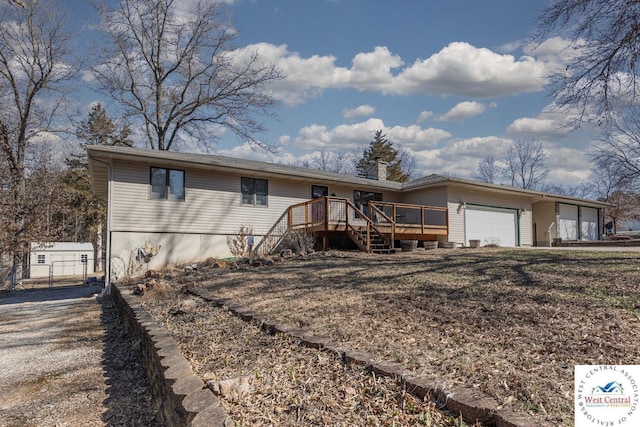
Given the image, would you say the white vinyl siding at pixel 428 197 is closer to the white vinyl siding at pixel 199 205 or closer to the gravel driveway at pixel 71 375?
the white vinyl siding at pixel 199 205

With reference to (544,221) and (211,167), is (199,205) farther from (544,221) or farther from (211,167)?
(544,221)

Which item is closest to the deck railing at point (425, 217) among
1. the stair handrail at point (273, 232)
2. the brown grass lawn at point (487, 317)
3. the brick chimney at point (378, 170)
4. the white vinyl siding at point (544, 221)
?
the stair handrail at point (273, 232)

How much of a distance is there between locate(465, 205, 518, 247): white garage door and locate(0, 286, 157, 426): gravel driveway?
1366cm

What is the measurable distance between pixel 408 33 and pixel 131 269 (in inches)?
402

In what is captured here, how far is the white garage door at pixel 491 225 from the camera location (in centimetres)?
1616

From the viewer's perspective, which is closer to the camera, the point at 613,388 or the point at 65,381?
the point at 613,388

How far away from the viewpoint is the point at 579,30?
28.8 ft

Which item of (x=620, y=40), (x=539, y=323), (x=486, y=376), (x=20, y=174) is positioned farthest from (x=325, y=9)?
(x=20, y=174)

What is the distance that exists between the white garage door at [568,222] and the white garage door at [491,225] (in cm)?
465

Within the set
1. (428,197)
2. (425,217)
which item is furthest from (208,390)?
(428,197)

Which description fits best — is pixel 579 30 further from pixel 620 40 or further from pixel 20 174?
pixel 20 174

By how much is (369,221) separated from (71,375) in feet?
29.3

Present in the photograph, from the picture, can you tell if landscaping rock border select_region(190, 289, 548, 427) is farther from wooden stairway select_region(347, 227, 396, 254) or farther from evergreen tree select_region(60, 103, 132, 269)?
evergreen tree select_region(60, 103, 132, 269)

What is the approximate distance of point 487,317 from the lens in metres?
3.69
